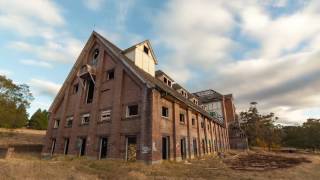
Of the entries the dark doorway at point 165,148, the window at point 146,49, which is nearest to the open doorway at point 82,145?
the dark doorway at point 165,148

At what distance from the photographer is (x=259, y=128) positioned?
157ft

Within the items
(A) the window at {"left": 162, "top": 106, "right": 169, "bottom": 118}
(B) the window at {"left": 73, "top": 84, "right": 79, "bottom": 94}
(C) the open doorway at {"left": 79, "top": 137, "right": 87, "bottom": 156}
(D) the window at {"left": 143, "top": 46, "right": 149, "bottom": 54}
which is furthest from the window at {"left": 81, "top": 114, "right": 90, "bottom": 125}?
(D) the window at {"left": 143, "top": 46, "right": 149, "bottom": 54}

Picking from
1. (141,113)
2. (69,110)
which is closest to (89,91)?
(69,110)

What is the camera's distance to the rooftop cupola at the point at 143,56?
21.8 m

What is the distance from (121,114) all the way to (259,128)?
42.3 meters

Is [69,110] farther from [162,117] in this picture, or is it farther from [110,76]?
[162,117]

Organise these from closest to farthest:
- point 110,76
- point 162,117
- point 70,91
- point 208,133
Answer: point 162,117, point 110,76, point 70,91, point 208,133

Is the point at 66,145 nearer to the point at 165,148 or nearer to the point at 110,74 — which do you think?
the point at 110,74

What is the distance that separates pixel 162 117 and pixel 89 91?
34.9 ft

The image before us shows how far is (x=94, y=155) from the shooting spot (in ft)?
58.6

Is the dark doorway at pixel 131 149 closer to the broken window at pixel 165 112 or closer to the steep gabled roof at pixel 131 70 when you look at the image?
the broken window at pixel 165 112

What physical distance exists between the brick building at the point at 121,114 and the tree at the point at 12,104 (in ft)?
24.1

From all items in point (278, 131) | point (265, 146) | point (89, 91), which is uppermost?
point (89, 91)

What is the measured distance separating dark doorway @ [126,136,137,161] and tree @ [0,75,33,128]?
22384 mm
